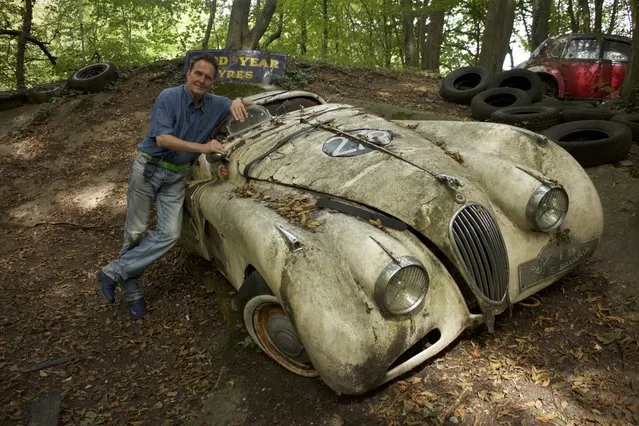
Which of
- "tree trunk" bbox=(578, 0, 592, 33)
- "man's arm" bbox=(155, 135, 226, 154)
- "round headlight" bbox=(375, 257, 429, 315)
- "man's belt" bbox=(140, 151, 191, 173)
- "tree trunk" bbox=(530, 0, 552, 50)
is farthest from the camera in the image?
"tree trunk" bbox=(578, 0, 592, 33)

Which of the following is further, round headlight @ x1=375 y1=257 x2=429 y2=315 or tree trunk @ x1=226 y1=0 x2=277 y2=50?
tree trunk @ x1=226 y1=0 x2=277 y2=50

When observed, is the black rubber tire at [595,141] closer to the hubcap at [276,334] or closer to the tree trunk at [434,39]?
the hubcap at [276,334]

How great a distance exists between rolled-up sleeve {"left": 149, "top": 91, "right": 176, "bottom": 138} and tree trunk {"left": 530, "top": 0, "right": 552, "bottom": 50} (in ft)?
54.3

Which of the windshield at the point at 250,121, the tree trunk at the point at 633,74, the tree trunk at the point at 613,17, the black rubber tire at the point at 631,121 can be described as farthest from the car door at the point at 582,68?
the tree trunk at the point at 613,17

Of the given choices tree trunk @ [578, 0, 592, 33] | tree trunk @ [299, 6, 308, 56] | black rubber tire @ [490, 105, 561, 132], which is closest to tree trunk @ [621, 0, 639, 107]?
black rubber tire @ [490, 105, 561, 132]

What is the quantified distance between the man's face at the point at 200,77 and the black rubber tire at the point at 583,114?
4.99 metres

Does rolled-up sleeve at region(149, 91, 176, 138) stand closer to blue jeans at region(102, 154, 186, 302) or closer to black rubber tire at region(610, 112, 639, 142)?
blue jeans at region(102, 154, 186, 302)

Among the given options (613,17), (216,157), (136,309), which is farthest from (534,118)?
(613,17)

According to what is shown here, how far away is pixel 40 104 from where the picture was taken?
10664mm

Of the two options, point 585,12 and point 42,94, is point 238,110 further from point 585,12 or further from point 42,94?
point 585,12

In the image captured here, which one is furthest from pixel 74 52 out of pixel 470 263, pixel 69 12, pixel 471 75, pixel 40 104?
pixel 470 263

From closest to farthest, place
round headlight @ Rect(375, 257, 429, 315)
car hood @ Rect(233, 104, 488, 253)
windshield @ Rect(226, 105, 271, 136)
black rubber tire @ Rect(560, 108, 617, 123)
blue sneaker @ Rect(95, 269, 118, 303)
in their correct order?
round headlight @ Rect(375, 257, 429, 315) < car hood @ Rect(233, 104, 488, 253) < blue sneaker @ Rect(95, 269, 118, 303) < windshield @ Rect(226, 105, 271, 136) < black rubber tire @ Rect(560, 108, 617, 123)

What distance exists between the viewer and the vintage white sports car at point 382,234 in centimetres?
272

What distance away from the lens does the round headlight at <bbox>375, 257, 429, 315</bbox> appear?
8.84 feet
